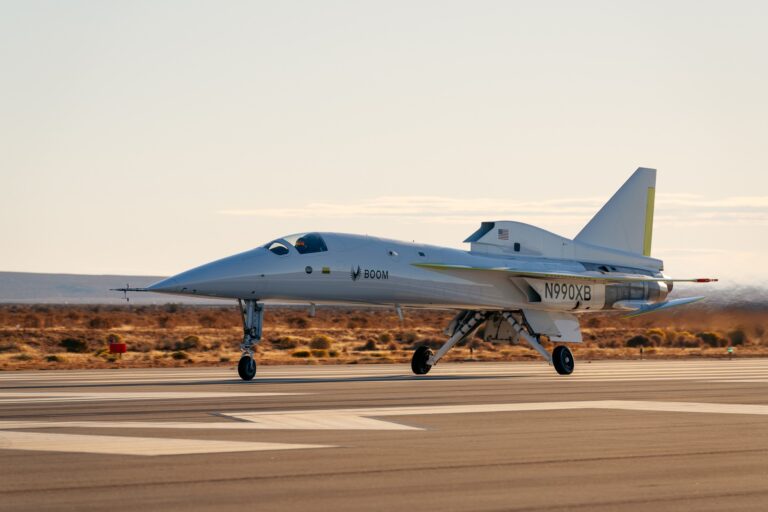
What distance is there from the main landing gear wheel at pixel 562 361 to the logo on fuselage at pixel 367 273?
16.5 feet

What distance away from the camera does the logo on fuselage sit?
28719 millimetres

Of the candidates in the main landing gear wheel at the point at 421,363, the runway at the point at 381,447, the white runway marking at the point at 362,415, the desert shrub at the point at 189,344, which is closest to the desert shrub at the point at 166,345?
the desert shrub at the point at 189,344

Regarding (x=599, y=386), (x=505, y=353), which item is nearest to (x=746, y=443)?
(x=599, y=386)

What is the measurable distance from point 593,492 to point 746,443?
4216 millimetres

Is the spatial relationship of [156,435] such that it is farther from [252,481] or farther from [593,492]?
[593,492]

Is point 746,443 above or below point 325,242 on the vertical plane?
below

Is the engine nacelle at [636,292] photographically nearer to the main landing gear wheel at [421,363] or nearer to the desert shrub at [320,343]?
the main landing gear wheel at [421,363]

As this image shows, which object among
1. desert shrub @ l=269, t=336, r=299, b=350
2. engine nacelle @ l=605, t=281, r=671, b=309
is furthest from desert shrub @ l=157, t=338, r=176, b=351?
engine nacelle @ l=605, t=281, r=671, b=309

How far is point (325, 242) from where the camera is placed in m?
28.5

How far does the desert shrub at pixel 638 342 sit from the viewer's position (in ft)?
189

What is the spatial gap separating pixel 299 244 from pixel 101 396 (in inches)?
323

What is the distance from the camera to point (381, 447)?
13234 millimetres

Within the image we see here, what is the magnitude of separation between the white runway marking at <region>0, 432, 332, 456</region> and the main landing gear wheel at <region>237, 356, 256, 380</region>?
12.2 meters

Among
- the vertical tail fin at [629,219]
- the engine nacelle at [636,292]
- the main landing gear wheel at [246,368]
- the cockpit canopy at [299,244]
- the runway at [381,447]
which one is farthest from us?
the vertical tail fin at [629,219]
